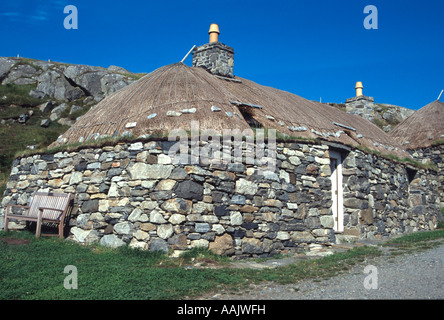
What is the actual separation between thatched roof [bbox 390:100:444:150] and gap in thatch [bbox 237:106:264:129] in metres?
12.0

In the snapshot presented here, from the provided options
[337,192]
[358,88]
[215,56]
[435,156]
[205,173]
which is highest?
[358,88]

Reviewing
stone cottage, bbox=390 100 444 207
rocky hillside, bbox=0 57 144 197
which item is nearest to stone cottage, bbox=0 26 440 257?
stone cottage, bbox=390 100 444 207

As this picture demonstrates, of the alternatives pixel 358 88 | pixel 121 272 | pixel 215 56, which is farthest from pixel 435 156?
pixel 121 272

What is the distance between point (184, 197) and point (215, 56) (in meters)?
6.35

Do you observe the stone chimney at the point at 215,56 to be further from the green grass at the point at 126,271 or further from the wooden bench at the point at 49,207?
the green grass at the point at 126,271

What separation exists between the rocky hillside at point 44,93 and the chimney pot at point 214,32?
12368mm

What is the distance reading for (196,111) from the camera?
30.2 feet

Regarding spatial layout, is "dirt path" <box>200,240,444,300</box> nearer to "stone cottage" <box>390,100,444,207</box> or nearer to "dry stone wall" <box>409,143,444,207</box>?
"dry stone wall" <box>409,143,444,207</box>

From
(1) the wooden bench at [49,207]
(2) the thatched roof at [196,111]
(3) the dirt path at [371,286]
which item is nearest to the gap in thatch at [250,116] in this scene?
(2) the thatched roof at [196,111]

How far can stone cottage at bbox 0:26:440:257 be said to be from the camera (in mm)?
8086

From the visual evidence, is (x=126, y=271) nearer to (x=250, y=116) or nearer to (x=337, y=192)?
(x=250, y=116)

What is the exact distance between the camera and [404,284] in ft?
18.0
